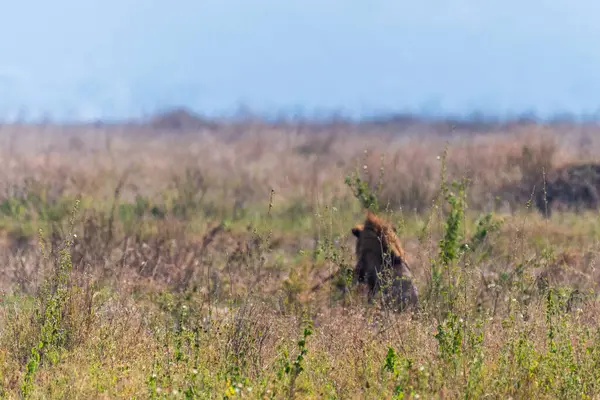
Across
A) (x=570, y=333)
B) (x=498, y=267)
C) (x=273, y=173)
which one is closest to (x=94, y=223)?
(x=498, y=267)

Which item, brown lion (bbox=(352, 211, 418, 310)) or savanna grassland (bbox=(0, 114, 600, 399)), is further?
brown lion (bbox=(352, 211, 418, 310))

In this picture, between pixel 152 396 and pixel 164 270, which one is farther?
pixel 164 270

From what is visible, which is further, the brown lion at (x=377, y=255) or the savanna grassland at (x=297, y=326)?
the brown lion at (x=377, y=255)

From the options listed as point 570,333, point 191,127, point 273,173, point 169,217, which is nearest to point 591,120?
point 191,127

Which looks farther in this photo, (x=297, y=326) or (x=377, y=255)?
(x=377, y=255)

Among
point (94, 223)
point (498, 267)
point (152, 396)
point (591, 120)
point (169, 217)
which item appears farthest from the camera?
point (591, 120)

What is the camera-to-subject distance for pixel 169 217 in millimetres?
14867

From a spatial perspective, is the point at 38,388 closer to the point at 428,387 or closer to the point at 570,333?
the point at 428,387

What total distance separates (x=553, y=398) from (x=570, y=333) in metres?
1.07

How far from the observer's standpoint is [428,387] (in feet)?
Answer: 20.1

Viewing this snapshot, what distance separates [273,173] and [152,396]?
19914 mm

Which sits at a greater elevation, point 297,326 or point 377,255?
point 377,255

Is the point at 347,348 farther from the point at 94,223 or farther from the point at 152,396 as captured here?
the point at 94,223

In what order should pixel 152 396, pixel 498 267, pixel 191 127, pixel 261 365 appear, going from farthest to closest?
pixel 191 127 < pixel 498 267 < pixel 261 365 < pixel 152 396
